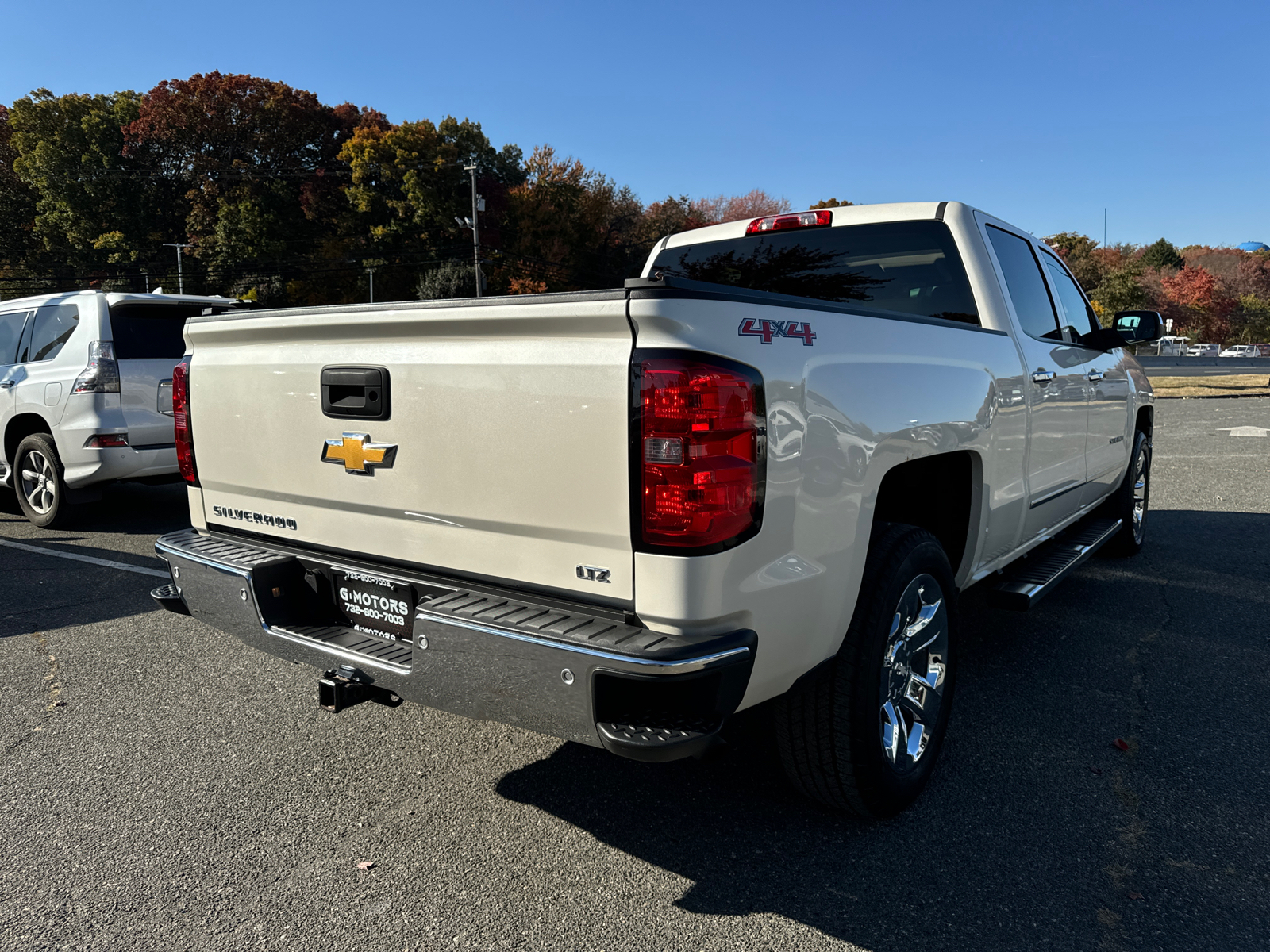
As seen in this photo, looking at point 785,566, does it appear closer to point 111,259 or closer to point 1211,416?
point 1211,416

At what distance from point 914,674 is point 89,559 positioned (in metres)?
5.83

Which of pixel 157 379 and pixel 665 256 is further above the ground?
pixel 665 256

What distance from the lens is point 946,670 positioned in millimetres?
3055

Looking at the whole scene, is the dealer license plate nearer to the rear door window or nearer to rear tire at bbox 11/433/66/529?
the rear door window

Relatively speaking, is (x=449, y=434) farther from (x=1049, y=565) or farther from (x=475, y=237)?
(x=475, y=237)

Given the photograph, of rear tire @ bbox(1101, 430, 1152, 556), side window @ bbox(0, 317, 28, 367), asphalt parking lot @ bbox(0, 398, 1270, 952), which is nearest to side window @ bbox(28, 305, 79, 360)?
side window @ bbox(0, 317, 28, 367)

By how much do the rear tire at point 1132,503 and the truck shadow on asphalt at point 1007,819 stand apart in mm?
1659

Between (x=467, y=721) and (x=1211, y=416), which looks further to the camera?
(x=1211, y=416)

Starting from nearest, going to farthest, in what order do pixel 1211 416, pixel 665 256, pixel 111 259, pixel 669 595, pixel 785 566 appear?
pixel 669 595
pixel 785 566
pixel 665 256
pixel 1211 416
pixel 111 259

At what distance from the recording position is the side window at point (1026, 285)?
13.1ft

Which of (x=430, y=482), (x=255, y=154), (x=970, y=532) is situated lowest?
(x=970, y=532)

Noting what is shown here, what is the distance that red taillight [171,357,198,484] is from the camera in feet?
10.7

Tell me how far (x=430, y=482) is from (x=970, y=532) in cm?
204

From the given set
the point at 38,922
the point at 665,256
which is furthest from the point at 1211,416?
the point at 38,922
